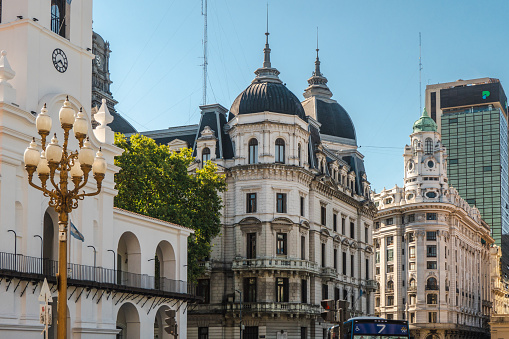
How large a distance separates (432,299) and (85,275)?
307 feet

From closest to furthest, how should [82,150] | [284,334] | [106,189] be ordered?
[82,150] < [106,189] < [284,334]

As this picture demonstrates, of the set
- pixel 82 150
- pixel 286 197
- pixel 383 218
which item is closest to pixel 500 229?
pixel 383 218

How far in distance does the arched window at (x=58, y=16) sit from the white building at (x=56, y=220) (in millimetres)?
46

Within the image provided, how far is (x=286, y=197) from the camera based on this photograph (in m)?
69.5

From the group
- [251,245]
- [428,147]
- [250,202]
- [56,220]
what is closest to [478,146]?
[428,147]

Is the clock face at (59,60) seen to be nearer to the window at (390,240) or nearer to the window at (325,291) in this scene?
the window at (325,291)

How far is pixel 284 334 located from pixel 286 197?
36.9 feet

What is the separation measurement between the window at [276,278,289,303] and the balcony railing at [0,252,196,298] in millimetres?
23675

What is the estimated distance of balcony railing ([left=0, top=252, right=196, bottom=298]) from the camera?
32.3m

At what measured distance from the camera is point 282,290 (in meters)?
68.3

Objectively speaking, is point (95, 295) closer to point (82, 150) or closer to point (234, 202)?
point (82, 150)

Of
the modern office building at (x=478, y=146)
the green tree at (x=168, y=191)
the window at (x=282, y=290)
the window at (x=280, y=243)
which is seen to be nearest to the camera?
the green tree at (x=168, y=191)

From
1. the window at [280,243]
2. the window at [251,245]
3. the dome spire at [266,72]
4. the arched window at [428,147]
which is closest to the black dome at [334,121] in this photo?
the dome spire at [266,72]

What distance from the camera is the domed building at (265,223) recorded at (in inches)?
2680
